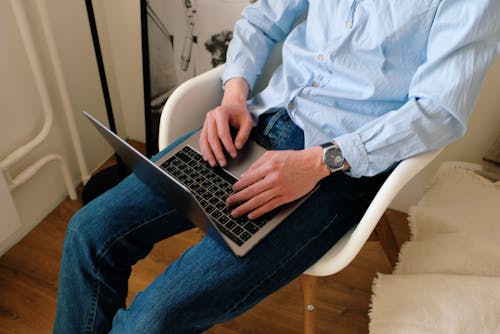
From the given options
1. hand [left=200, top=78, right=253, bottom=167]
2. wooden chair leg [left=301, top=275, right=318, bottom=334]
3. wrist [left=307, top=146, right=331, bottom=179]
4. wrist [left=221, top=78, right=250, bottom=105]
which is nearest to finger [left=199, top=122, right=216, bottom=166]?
hand [left=200, top=78, right=253, bottom=167]

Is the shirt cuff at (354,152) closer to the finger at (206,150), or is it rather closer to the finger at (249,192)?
the finger at (249,192)

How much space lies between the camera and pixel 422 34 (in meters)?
0.86

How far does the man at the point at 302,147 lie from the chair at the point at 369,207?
0.03 meters

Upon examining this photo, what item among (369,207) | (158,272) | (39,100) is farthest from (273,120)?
(39,100)

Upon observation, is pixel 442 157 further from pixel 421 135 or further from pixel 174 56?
pixel 174 56

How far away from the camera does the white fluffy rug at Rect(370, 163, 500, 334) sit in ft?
3.09

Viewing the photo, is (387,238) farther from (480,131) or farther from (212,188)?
(212,188)

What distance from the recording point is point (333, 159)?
864 mm

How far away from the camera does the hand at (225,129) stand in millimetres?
939

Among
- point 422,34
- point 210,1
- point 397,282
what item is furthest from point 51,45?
point 397,282

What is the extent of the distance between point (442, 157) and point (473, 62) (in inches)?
27.1

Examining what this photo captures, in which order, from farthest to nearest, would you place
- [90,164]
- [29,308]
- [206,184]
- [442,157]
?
[90,164] < [442,157] < [29,308] < [206,184]

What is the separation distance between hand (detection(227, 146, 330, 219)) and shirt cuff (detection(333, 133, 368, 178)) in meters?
0.04

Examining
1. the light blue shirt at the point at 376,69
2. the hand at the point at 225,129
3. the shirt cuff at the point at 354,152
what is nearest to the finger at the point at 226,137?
the hand at the point at 225,129
